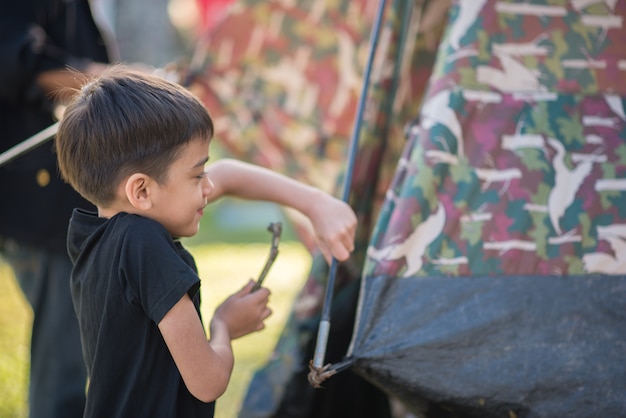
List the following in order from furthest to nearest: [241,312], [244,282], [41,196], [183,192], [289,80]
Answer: [244,282]
[289,80]
[41,196]
[241,312]
[183,192]

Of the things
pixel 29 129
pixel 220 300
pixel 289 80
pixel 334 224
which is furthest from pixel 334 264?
pixel 220 300

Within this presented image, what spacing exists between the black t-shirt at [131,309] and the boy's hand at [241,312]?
0.12 meters

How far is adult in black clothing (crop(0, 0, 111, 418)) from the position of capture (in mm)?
2678

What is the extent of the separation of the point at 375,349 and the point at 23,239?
133 cm

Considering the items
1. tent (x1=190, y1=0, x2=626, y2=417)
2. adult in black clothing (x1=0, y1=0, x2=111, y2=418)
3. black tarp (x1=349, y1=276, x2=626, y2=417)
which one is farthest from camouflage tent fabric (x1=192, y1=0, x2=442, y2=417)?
black tarp (x1=349, y1=276, x2=626, y2=417)

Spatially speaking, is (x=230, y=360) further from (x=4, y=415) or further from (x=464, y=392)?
(x=4, y=415)

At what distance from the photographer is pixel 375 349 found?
191 centimetres

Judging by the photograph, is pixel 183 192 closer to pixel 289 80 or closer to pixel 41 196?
pixel 41 196

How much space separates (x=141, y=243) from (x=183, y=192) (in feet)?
0.47

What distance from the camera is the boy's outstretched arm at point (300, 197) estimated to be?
75.9 inches

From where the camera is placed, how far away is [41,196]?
270 centimetres

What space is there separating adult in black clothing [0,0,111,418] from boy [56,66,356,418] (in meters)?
1.07

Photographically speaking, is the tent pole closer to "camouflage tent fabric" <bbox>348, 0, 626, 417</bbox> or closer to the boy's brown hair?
"camouflage tent fabric" <bbox>348, 0, 626, 417</bbox>

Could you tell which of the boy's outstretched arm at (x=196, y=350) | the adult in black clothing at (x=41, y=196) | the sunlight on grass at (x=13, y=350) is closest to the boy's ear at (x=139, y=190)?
the boy's outstretched arm at (x=196, y=350)
